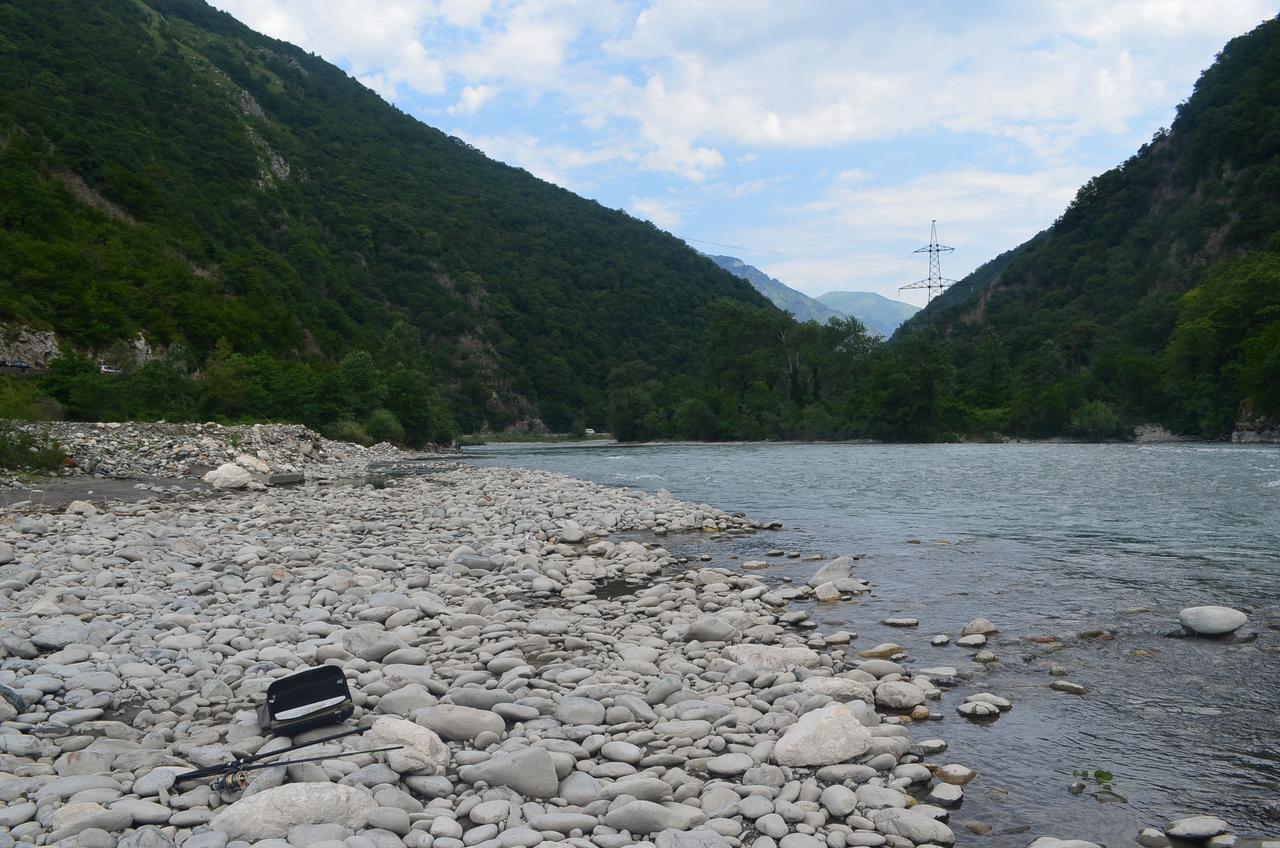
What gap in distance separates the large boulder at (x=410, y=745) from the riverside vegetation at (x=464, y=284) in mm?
25244

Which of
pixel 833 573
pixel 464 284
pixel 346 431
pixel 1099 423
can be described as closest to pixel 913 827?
pixel 833 573

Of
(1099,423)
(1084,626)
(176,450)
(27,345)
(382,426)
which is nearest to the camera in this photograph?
(1084,626)

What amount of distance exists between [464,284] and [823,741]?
101m

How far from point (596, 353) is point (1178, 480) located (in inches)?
3563

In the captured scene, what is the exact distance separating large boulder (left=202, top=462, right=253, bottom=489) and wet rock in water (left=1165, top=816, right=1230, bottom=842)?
2126cm

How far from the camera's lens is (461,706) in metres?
4.82

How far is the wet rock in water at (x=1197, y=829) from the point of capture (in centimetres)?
351

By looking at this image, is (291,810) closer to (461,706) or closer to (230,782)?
(230,782)

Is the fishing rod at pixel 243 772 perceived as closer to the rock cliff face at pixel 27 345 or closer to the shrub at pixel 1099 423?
the rock cliff face at pixel 27 345

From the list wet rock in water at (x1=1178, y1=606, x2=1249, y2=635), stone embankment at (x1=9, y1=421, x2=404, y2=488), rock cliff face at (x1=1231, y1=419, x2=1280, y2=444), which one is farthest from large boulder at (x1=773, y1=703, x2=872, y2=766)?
rock cliff face at (x1=1231, y1=419, x2=1280, y2=444)

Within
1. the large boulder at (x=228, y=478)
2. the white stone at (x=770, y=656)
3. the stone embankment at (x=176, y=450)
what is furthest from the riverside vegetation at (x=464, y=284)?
the white stone at (x=770, y=656)

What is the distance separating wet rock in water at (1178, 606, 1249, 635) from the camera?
21.5 feet

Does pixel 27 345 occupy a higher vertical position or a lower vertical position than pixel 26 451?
higher

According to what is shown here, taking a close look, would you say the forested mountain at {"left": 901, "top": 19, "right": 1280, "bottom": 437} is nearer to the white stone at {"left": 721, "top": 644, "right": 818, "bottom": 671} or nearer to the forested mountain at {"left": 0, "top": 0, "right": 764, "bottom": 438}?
the forested mountain at {"left": 0, "top": 0, "right": 764, "bottom": 438}
